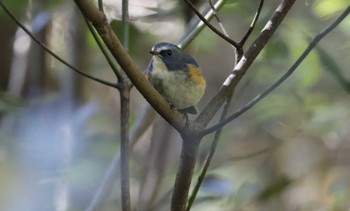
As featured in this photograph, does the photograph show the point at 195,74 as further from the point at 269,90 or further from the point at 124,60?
the point at 124,60

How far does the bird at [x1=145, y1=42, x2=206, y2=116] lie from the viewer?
5.05 feet

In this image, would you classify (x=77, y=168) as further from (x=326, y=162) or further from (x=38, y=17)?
(x=326, y=162)

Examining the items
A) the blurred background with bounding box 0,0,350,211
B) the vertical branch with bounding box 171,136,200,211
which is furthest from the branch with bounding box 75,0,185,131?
the blurred background with bounding box 0,0,350,211

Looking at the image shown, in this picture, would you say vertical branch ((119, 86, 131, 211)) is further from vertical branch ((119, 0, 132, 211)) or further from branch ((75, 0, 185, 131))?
branch ((75, 0, 185, 131))

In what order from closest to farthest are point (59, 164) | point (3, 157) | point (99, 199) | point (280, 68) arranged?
point (99, 199) → point (59, 164) → point (3, 157) → point (280, 68)

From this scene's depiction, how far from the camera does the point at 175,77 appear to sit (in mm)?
1587

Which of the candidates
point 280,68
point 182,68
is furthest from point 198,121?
point 280,68

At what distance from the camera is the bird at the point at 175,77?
5.05ft

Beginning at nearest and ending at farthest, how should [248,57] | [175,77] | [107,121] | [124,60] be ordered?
[124,60] < [248,57] < [175,77] < [107,121]

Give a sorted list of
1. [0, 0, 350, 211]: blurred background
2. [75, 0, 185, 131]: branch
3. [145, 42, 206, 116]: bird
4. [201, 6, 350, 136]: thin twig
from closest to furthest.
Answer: [75, 0, 185, 131]: branch, [201, 6, 350, 136]: thin twig, [145, 42, 206, 116]: bird, [0, 0, 350, 211]: blurred background

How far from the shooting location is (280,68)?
274cm

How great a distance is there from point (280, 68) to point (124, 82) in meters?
1.61

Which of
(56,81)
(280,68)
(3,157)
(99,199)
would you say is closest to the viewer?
(99,199)

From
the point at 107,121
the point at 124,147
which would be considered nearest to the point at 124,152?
the point at 124,147
